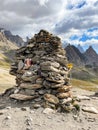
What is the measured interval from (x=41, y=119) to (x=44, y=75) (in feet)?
20.2

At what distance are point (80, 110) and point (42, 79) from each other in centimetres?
617

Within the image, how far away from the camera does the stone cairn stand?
3131 cm

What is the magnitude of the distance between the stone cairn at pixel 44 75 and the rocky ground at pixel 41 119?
1015mm

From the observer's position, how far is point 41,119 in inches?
1118

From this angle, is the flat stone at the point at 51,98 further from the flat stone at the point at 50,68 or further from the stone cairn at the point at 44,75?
the flat stone at the point at 50,68

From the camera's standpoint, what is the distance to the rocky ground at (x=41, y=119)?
27.0 meters

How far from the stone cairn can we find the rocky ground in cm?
101

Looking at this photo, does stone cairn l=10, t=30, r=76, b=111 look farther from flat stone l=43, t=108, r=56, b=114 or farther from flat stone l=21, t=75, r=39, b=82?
flat stone l=43, t=108, r=56, b=114

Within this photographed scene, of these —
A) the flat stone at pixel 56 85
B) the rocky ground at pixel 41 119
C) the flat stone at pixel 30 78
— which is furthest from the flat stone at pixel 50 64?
the rocky ground at pixel 41 119

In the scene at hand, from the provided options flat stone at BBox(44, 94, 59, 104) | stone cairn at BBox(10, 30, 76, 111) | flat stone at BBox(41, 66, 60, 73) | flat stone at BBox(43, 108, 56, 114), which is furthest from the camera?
flat stone at BBox(41, 66, 60, 73)

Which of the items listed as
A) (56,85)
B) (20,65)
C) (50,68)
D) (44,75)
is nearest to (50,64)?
(50,68)

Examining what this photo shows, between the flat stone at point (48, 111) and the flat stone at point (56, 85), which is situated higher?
the flat stone at point (56, 85)

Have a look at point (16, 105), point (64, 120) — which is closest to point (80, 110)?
point (64, 120)

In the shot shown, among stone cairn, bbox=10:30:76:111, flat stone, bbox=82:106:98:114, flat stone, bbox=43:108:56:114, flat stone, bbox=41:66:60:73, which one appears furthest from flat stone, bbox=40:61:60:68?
flat stone, bbox=82:106:98:114
